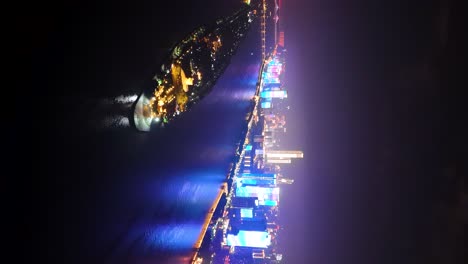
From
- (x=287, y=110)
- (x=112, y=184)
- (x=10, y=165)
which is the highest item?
(x=287, y=110)

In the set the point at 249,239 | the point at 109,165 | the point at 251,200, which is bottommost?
the point at 249,239

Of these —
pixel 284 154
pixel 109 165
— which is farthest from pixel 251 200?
pixel 284 154

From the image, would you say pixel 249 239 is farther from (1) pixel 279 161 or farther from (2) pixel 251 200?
(1) pixel 279 161

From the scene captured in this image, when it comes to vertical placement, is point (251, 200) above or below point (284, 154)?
below

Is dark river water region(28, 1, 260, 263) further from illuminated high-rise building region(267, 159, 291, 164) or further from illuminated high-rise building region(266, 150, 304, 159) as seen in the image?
illuminated high-rise building region(267, 159, 291, 164)

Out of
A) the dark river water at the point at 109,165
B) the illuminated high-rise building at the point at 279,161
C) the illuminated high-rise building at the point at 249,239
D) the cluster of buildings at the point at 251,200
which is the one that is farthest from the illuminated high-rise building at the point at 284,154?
the dark river water at the point at 109,165

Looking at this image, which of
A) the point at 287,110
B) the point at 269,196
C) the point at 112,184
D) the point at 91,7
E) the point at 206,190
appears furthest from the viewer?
the point at 287,110

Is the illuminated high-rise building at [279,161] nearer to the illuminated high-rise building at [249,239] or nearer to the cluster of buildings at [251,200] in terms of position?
the cluster of buildings at [251,200]

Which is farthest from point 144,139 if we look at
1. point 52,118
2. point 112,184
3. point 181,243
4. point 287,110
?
point 287,110

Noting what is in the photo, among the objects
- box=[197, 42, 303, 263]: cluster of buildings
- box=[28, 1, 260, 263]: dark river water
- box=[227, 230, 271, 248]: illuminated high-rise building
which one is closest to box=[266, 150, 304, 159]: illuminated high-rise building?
box=[197, 42, 303, 263]: cluster of buildings

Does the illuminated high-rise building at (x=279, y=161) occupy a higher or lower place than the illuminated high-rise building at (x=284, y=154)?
lower

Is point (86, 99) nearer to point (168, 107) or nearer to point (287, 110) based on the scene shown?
point (168, 107)
